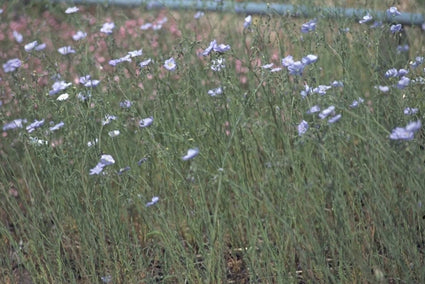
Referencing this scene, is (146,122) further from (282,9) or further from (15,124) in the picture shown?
(282,9)

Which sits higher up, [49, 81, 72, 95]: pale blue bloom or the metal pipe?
[49, 81, 72, 95]: pale blue bloom

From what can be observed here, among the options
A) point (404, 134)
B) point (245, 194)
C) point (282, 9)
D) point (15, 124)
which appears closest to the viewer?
point (404, 134)

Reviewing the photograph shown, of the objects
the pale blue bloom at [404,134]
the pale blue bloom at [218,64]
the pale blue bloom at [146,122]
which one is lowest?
the pale blue bloom at [146,122]

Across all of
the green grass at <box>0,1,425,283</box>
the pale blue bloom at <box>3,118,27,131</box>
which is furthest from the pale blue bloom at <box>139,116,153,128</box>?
the pale blue bloom at <box>3,118,27,131</box>

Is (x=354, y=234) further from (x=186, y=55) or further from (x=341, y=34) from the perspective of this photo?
(x=186, y=55)

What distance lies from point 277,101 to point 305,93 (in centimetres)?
88

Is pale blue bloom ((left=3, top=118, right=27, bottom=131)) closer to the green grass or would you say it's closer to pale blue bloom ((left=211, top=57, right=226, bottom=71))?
the green grass

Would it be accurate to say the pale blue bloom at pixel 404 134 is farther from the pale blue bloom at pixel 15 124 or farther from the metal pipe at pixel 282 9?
the pale blue bloom at pixel 15 124

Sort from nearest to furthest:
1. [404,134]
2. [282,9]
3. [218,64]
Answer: [404,134], [218,64], [282,9]

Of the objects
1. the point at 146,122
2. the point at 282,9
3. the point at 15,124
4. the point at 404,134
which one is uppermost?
the point at 404,134

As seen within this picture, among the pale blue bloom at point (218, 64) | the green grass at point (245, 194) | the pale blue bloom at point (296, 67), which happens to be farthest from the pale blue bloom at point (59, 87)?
the pale blue bloom at point (296, 67)

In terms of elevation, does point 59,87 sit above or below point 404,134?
below

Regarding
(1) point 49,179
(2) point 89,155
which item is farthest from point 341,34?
(1) point 49,179

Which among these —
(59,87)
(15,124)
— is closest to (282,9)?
(59,87)
